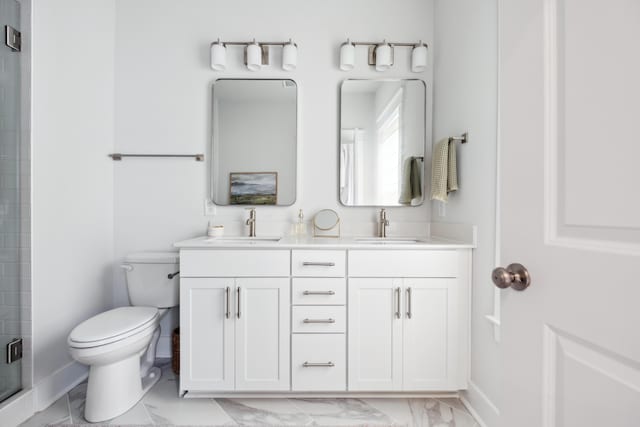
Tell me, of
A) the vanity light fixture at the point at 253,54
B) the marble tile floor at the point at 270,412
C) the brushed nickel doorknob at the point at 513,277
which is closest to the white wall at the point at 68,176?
the marble tile floor at the point at 270,412

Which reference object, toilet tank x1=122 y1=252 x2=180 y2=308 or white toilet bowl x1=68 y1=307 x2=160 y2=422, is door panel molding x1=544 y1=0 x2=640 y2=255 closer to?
white toilet bowl x1=68 y1=307 x2=160 y2=422

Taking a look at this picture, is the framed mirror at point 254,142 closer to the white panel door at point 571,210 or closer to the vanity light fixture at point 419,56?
the vanity light fixture at point 419,56

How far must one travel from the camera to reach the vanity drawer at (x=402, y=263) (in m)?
1.67

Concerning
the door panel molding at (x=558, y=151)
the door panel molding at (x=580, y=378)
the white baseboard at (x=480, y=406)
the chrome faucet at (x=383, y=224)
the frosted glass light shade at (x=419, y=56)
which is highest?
the frosted glass light shade at (x=419, y=56)

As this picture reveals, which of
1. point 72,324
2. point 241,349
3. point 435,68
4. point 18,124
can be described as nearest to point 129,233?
point 72,324

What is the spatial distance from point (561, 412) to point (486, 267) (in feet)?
3.53

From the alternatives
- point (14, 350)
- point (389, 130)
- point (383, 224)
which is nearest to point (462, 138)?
point (389, 130)

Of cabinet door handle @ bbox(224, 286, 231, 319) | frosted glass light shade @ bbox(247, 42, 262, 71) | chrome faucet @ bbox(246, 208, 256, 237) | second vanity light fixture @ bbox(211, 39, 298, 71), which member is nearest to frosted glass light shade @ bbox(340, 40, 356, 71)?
second vanity light fixture @ bbox(211, 39, 298, 71)

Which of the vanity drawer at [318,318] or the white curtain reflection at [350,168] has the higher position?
the white curtain reflection at [350,168]

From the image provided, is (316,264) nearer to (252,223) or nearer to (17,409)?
(252,223)

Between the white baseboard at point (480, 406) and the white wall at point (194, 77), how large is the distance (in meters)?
1.03

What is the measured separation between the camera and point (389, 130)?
2.19 meters

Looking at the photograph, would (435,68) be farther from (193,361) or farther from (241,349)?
(193,361)

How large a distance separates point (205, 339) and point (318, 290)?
68 centimetres
